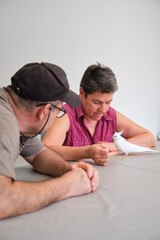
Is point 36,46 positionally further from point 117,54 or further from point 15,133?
point 15,133

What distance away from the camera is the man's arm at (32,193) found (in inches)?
27.6

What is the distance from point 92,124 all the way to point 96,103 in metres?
0.26

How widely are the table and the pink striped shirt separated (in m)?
0.75

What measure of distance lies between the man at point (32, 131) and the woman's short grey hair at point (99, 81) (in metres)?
0.58

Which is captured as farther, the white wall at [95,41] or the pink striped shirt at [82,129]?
the white wall at [95,41]

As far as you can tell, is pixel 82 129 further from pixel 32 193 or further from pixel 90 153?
pixel 32 193

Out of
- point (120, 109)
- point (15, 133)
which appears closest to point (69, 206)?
point (15, 133)

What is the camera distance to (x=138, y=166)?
52.1 inches

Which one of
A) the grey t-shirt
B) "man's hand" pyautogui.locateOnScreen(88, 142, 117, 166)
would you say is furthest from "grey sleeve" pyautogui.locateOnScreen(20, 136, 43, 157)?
the grey t-shirt

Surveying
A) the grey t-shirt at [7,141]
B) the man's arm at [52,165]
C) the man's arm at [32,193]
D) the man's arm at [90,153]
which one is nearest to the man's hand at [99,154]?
the man's arm at [90,153]

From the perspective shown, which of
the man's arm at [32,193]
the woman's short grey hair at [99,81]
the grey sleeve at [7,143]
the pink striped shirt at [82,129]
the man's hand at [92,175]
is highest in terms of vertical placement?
the woman's short grey hair at [99,81]

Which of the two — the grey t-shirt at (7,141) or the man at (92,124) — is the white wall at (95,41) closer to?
the man at (92,124)

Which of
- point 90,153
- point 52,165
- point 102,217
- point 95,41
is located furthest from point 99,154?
point 95,41

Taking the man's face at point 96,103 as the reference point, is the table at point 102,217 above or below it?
below
